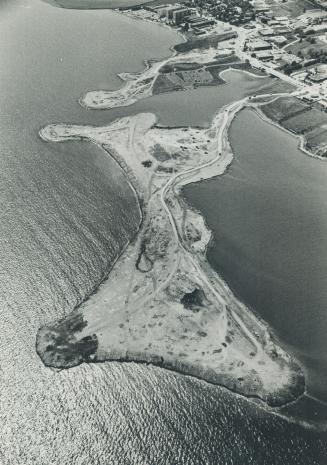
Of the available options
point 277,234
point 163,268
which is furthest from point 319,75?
point 163,268

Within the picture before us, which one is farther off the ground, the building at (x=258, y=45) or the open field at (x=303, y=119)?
the building at (x=258, y=45)

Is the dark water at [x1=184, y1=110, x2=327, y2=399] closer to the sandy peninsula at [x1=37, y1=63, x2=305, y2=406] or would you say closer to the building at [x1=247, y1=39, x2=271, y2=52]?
the sandy peninsula at [x1=37, y1=63, x2=305, y2=406]

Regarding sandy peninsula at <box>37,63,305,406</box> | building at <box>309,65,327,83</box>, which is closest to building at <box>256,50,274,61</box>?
building at <box>309,65,327,83</box>

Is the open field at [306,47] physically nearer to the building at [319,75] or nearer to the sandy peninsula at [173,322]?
the building at [319,75]

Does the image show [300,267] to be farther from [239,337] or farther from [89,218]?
[89,218]

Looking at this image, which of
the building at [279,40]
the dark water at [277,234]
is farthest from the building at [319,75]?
the dark water at [277,234]

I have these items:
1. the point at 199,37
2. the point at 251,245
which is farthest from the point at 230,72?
the point at 251,245

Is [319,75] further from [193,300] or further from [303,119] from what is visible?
[193,300]
